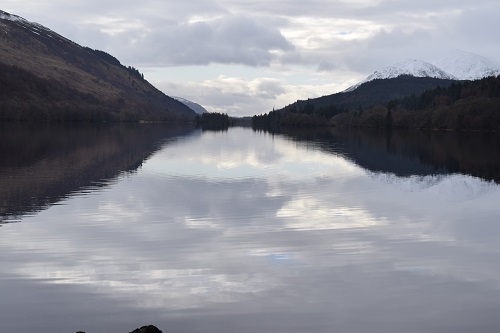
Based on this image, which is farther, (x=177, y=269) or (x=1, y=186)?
(x=1, y=186)

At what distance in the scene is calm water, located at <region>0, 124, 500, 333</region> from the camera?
19391mm

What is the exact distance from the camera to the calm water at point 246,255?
63.6ft

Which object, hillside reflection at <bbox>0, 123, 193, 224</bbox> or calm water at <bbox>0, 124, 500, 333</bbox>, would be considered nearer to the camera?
calm water at <bbox>0, 124, 500, 333</bbox>

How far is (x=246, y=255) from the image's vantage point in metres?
27.4

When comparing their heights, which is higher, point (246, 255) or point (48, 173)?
point (246, 255)

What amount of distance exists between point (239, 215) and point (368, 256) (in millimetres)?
12150

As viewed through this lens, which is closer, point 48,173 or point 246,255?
point 246,255

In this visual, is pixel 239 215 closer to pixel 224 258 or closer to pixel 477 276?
pixel 224 258

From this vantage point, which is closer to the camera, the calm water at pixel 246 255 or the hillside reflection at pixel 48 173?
the calm water at pixel 246 255

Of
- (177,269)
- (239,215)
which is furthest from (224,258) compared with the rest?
(239,215)

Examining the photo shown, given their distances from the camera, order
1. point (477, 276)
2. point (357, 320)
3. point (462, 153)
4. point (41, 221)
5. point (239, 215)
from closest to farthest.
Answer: point (357, 320) → point (477, 276) → point (41, 221) → point (239, 215) → point (462, 153)

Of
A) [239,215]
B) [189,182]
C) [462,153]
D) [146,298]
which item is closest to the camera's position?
[146,298]

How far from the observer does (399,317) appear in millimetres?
19422

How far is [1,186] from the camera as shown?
48031mm
